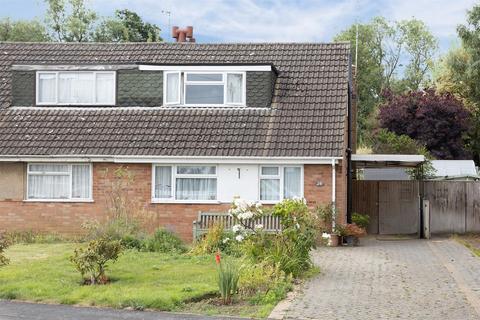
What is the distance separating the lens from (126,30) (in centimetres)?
5847

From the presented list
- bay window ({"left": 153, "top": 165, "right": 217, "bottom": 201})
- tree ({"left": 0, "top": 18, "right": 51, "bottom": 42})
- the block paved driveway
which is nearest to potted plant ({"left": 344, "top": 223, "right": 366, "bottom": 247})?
the block paved driveway

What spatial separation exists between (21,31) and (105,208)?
34263 millimetres

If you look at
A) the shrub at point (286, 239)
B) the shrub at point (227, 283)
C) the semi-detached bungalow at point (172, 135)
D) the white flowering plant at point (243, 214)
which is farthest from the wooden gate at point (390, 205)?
the shrub at point (227, 283)

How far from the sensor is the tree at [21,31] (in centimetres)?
5478

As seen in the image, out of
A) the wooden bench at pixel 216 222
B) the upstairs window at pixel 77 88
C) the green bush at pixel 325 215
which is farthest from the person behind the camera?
the upstairs window at pixel 77 88

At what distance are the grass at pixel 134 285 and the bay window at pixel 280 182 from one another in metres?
6.22

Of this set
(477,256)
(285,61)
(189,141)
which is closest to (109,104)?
(189,141)

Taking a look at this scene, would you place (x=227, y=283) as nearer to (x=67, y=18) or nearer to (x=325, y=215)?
(x=325, y=215)

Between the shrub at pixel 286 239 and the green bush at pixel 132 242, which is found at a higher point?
the shrub at pixel 286 239

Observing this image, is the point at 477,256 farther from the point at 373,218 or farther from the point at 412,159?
the point at 373,218

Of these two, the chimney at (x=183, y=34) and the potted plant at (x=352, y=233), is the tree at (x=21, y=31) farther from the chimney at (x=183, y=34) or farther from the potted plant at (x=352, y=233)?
the potted plant at (x=352, y=233)

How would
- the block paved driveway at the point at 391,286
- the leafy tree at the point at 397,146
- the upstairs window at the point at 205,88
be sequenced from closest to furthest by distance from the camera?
the block paved driveway at the point at 391,286 → the upstairs window at the point at 205,88 → the leafy tree at the point at 397,146

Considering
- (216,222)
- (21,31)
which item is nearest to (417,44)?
(21,31)

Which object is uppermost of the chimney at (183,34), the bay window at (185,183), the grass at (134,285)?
the chimney at (183,34)
